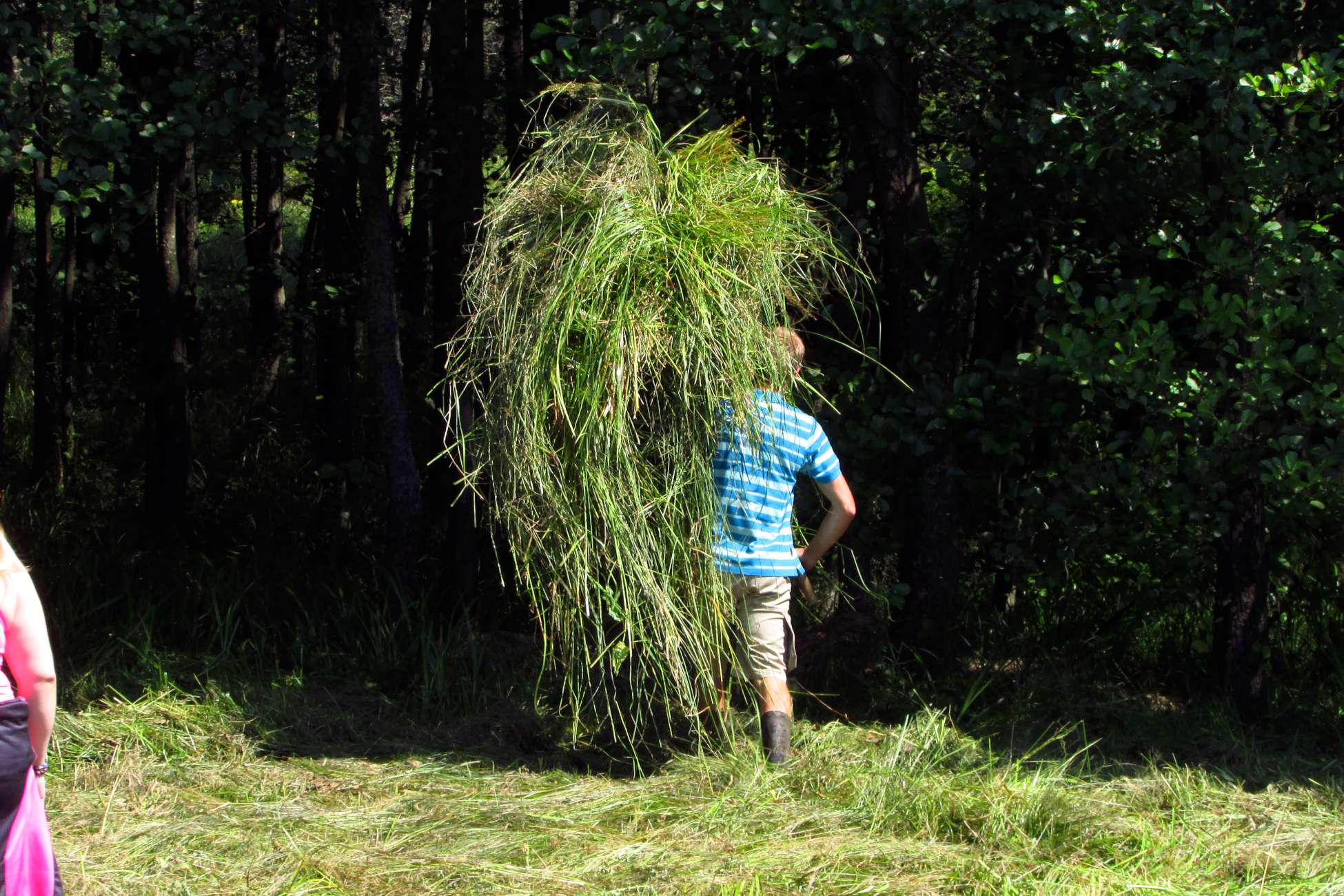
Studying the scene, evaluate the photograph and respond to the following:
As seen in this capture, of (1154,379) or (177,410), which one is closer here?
(1154,379)

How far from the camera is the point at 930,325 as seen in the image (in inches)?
198

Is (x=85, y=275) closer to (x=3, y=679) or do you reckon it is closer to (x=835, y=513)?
(x=835, y=513)

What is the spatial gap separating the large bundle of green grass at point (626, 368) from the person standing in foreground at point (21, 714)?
56.2 inches

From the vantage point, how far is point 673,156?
387 centimetres

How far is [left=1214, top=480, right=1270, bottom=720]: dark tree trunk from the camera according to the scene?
15.1 ft

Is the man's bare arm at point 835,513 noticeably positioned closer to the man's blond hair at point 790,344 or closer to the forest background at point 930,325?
the man's blond hair at point 790,344

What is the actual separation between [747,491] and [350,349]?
4.44 meters

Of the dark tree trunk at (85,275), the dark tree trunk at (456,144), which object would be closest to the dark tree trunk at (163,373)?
the dark tree trunk at (85,275)

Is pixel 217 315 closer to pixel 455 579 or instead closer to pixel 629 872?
pixel 455 579

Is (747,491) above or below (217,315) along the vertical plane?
below

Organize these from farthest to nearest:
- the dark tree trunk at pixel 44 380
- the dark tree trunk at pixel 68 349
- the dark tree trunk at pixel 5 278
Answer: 1. the dark tree trunk at pixel 68 349
2. the dark tree trunk at pixel 44 380
3. the dark tree trunk at pixel 5 278

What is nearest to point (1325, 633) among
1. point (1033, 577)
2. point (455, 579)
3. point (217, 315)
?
point (1033, 577)

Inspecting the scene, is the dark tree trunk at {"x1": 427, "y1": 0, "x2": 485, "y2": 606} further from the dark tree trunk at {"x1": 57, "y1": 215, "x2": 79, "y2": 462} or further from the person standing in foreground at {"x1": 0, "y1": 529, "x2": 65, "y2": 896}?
the dark tree trunk at {"x1": 57, "y1": 215, "x2": 79, "y2": 462}

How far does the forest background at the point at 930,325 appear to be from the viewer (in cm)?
418
